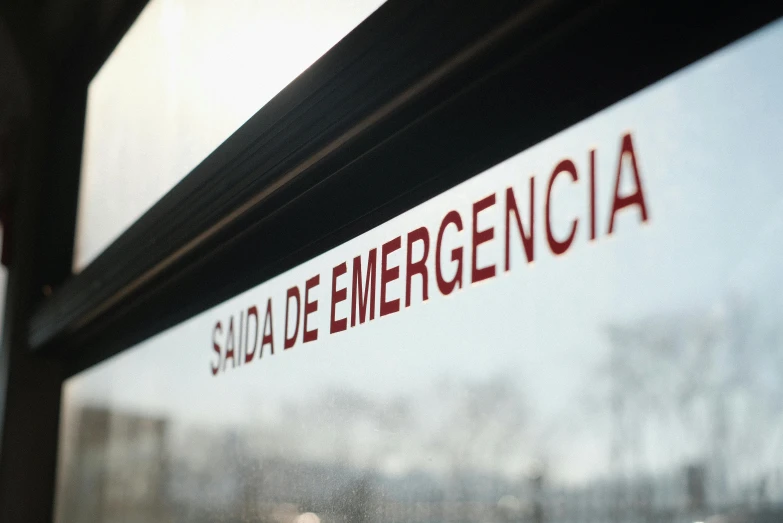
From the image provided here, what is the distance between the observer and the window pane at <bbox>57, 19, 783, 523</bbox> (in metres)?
0.71

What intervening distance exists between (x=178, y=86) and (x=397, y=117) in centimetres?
107

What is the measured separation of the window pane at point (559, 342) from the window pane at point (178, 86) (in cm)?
37

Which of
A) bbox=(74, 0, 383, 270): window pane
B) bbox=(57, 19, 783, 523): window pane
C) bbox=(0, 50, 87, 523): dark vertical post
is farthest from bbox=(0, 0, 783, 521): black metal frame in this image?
bbox=(0, 50, 87, 523): dark vertical post

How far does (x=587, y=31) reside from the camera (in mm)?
853

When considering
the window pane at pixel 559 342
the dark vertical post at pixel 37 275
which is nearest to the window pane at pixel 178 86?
the dark vertical post at pixel 37 275

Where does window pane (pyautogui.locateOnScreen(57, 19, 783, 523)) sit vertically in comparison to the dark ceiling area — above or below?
below

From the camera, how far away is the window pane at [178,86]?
4.90ft

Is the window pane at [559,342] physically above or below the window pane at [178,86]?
below

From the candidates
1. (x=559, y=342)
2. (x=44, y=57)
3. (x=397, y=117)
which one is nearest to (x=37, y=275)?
(x=44, y=57)

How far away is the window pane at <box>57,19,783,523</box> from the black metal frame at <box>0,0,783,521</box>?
3 centimetres

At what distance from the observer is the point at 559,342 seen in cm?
89

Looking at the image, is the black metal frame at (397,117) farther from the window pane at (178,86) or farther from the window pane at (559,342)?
the window pane at (178,86)

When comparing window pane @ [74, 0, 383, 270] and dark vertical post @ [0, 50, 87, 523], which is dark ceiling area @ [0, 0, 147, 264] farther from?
window pane @ [74, 0, 383, 270]

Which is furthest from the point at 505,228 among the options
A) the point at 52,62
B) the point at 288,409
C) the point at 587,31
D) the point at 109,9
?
the point at 52,62
